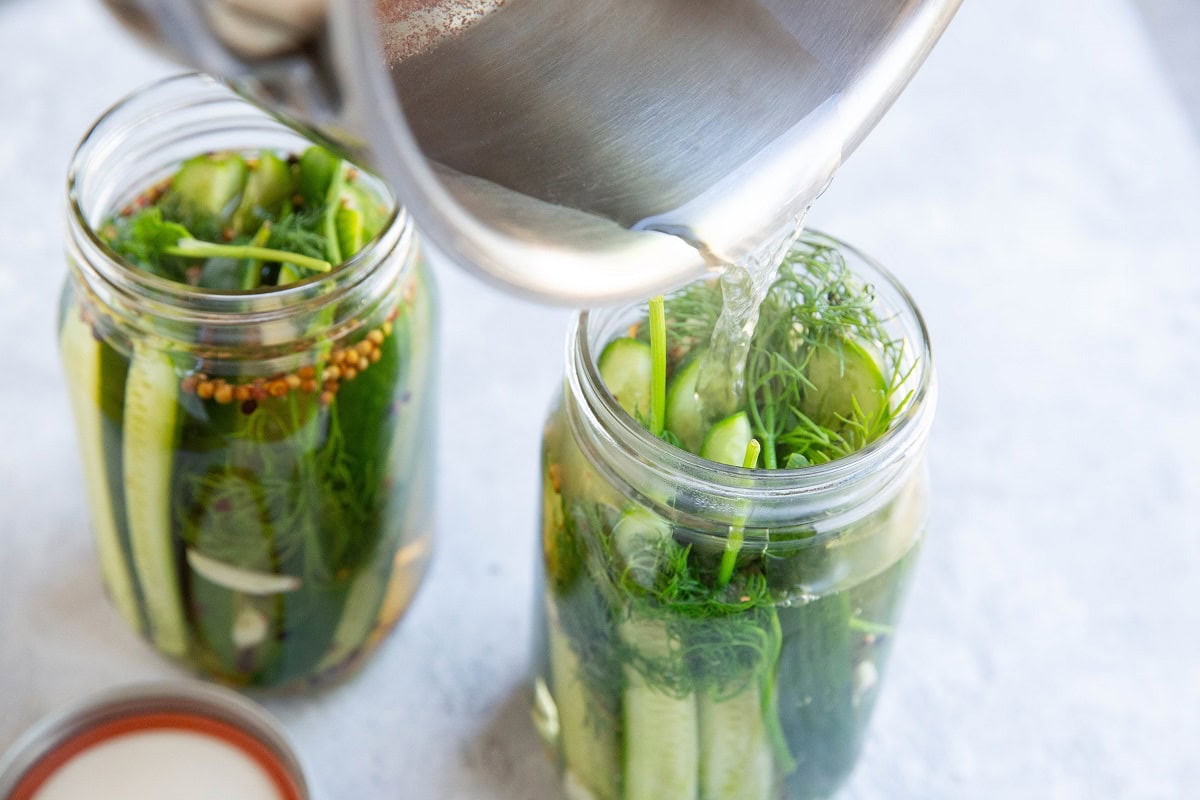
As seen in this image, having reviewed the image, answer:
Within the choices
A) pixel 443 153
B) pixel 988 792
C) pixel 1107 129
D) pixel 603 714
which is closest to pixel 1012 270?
pixel 1107 129

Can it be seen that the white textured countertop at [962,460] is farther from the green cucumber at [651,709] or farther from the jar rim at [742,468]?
the jar rim at [742,468]

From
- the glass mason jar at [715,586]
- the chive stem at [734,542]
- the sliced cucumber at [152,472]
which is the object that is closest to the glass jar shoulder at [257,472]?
the sliced cucumber at [152,472]

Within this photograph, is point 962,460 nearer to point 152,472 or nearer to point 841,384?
point 841,384

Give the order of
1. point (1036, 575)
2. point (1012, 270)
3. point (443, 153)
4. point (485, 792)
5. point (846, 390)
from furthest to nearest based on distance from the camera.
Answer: point (1012, 270), point (1036, 575), point (485, 792), point (846, 390), point (443, 153)

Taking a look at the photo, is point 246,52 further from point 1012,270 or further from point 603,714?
point 1012,270

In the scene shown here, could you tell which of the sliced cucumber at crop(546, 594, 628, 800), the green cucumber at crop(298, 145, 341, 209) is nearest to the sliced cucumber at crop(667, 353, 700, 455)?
the sliced cucumber at crop(546, 594, 628, 800)

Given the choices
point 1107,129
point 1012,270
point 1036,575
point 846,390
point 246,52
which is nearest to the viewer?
point 246,52
